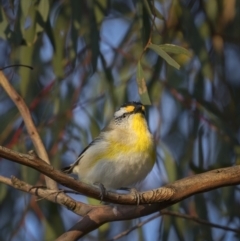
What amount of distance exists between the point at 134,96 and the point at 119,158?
0.47 meters

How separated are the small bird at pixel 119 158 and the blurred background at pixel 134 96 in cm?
27

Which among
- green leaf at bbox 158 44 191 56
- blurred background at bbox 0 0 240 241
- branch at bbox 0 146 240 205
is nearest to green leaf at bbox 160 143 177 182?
blurred background at bbox 0 0 240 241

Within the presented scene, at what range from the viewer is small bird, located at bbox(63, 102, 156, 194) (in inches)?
95.7

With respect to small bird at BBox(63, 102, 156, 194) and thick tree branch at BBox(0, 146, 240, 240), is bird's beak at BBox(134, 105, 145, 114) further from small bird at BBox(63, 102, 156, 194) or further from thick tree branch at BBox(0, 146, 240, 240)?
thick tree branch at BBox(0, 146, 240, 240)

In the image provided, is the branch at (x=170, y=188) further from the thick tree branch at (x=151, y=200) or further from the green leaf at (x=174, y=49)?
the green leaf at (x=174, y=49)

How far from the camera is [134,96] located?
9.38 feet

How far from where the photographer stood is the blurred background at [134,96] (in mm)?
2760

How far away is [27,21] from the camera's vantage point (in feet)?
8.56

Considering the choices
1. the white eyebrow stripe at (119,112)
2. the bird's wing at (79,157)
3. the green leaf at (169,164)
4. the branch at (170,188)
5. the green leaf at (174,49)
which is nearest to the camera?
the branch at (170,188)

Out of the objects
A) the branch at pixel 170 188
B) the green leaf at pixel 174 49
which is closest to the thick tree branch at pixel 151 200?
the branch at pixel 170 188

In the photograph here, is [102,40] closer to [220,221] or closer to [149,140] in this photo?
[149,140]

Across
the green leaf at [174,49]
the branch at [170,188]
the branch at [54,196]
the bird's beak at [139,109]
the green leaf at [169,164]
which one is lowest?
the branch at [170,188]

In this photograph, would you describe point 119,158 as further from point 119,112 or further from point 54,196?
point 54,196

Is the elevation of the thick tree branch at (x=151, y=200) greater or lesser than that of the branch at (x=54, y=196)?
lesser
